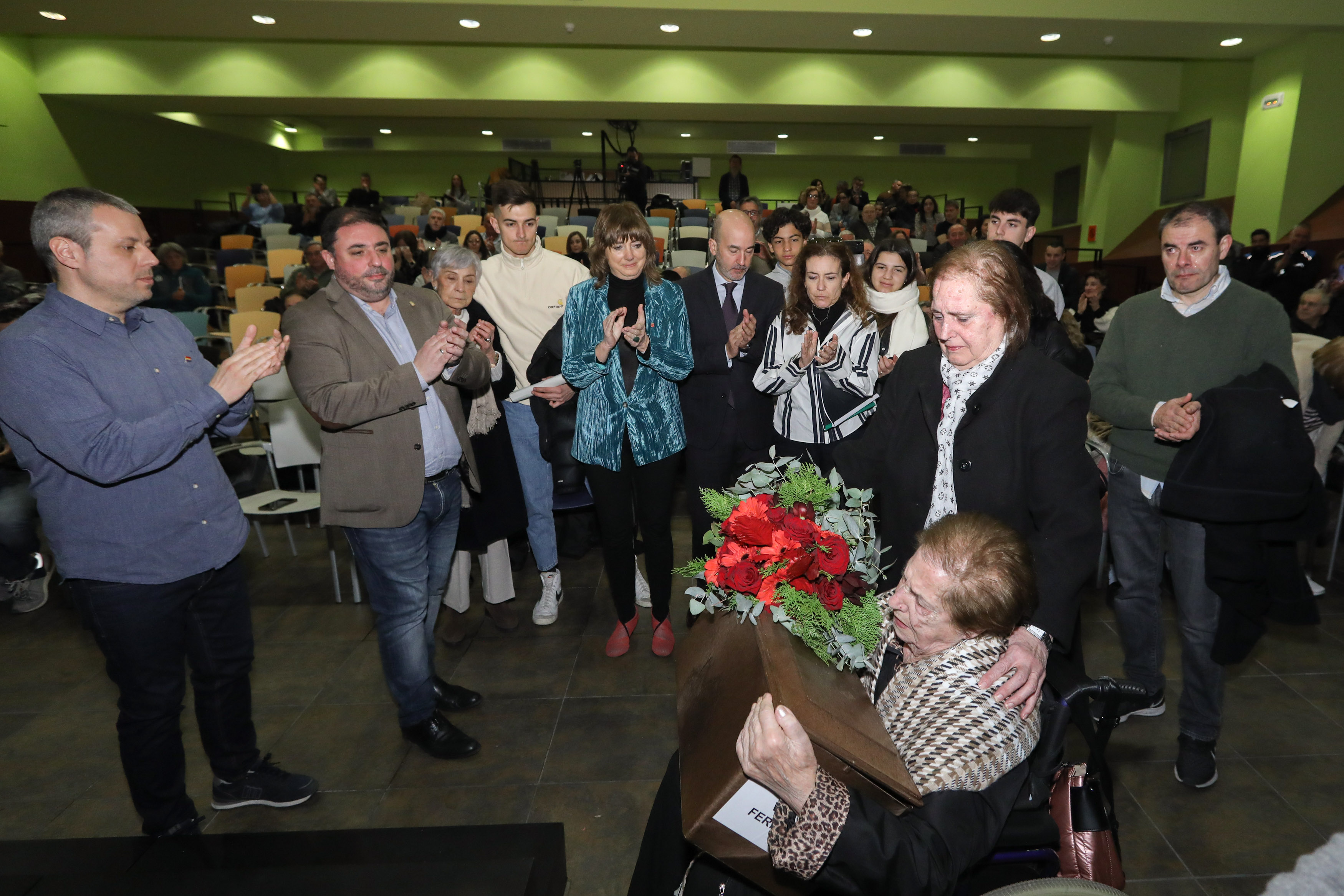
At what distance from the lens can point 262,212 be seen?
1165cm

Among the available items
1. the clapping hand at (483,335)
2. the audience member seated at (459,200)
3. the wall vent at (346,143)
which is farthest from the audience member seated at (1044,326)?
the wall vent at (346,143)

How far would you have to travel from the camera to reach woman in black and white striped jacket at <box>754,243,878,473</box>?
8.93ft

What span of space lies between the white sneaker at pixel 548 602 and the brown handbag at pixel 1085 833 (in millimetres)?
2437

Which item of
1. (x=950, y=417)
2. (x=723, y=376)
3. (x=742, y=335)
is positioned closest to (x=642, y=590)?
(x=723, y=376)

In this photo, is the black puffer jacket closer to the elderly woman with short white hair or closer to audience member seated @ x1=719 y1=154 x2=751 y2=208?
the elderly woman with short white hair

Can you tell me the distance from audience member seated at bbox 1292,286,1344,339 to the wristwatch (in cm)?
443

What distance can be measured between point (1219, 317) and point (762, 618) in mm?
1779

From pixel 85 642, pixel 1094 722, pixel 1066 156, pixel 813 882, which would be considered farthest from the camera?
pixel 1066 156

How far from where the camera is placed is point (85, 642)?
3363 millimetres

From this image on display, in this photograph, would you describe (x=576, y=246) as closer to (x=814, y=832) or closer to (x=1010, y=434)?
(x=1010, y=434)

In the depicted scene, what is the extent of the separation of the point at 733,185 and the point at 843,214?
67.9 inches

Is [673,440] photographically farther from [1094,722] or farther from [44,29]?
[44,29]

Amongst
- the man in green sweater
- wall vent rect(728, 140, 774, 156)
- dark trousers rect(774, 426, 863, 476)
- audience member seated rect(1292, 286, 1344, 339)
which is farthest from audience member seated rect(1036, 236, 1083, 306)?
wall vent rect(728, 140, 774, 156)

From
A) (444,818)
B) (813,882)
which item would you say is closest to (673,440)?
(444,818)
